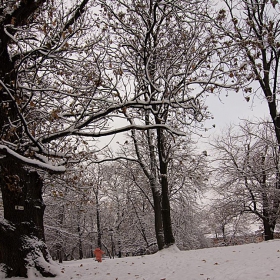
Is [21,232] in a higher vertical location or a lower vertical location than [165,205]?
lower

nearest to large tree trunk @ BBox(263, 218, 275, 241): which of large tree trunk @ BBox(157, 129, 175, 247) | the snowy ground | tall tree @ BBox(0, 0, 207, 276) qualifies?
large tree trunk @ BBox(157, 129, 175, 247)

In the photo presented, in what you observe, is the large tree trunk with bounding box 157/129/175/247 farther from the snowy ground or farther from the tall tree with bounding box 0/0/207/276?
the tall tree with bounding box 0/0/207/276

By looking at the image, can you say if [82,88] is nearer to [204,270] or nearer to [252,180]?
[204,270]

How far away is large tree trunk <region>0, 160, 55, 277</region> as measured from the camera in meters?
6.16

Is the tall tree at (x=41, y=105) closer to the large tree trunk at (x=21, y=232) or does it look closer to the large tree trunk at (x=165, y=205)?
the large tree trunk at (x=21, y=232)

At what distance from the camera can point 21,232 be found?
6430mm

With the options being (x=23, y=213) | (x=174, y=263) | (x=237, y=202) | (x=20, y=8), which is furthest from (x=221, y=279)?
(x=237, y=202)

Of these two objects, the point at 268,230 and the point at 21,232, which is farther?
the point at 268,230

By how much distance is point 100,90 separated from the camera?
6070 mm

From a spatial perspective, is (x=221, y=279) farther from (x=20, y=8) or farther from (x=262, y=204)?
(x=262, y=204)

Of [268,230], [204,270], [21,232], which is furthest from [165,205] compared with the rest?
[268,230]

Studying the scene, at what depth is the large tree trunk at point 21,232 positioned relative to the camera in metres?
6.16

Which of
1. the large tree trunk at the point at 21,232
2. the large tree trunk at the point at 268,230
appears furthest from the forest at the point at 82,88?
the large tree trunk at the point at 268,230

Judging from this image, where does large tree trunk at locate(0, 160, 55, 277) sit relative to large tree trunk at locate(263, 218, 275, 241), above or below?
above
